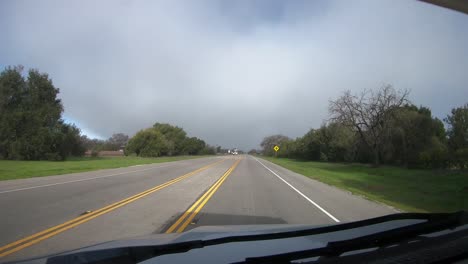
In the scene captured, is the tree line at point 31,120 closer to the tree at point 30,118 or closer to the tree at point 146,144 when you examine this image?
the tree at point 30,118

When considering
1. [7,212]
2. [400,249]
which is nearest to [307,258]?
[400,249]

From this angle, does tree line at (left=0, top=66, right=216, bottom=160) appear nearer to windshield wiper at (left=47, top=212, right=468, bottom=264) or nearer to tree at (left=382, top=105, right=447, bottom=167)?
tree at (left=382, top=105, right=447, bottom=167)

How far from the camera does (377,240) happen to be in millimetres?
3678

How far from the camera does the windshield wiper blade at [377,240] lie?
3.18 metres

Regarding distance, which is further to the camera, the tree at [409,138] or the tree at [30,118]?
the tree at [30,118]

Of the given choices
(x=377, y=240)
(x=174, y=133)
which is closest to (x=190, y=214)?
(x=377, y=240)

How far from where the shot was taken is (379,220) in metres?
4.90

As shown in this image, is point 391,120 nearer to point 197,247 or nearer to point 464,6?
point 464,6

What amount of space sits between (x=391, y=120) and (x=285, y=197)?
42.7m

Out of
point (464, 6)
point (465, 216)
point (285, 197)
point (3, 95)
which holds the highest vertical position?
point (3, 95)

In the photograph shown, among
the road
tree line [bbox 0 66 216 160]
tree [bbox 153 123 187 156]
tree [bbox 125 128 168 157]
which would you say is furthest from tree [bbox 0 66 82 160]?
tree [bbox 153 123 187 156]

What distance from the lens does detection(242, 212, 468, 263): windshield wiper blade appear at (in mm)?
3179

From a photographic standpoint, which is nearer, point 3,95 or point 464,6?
point 464,6

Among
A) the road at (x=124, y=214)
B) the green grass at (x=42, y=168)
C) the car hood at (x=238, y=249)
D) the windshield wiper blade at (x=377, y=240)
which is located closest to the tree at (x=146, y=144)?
the green grass at (x=42, y=168)
